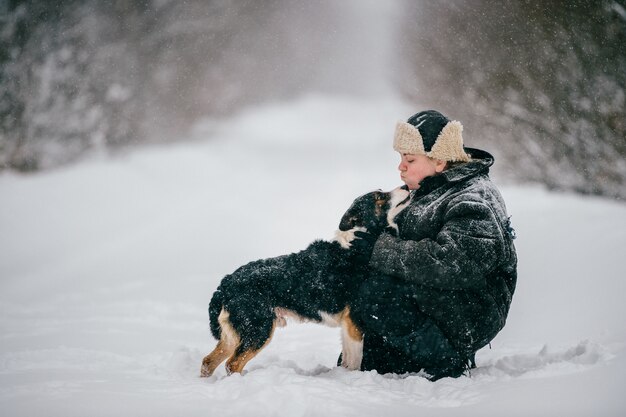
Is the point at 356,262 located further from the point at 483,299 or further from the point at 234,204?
the point at 234,204

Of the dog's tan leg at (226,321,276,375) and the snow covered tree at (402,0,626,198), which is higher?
the snow covered tree at (402,0,626,198)

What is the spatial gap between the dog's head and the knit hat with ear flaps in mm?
276

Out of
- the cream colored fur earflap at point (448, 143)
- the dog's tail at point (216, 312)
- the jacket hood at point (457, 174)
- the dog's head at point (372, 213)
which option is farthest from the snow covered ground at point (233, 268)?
the cream colored fur earflap at point (448, 143)

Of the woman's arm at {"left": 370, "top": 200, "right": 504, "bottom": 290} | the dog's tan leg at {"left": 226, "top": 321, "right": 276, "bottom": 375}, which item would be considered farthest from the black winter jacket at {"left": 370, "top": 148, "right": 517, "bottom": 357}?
the dog's tan leg at {"left": 226, "top": 321, "right": 276, "bottom": 375}

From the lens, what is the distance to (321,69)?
1065cm

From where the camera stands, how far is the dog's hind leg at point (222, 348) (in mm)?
2715

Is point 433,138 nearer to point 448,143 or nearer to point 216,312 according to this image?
point 448,143

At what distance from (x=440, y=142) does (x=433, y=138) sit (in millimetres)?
44

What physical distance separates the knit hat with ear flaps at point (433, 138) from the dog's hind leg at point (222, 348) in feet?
4.38

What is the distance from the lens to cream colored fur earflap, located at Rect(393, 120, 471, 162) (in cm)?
267

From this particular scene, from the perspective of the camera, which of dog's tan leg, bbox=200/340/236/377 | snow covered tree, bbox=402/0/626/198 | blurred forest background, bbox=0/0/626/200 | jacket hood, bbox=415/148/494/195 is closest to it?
jacket hood, bbox=415/148/494/195

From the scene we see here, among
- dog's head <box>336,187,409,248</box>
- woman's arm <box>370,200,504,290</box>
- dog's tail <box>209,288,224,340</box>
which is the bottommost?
dog's tail <box>209,288,224,340</box>

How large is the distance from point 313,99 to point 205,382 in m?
8.73

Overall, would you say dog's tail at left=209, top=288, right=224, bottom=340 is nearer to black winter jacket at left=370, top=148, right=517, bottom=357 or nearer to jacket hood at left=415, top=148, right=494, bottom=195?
black winter jacket at left=370, top=148, right=517, bottom=357
